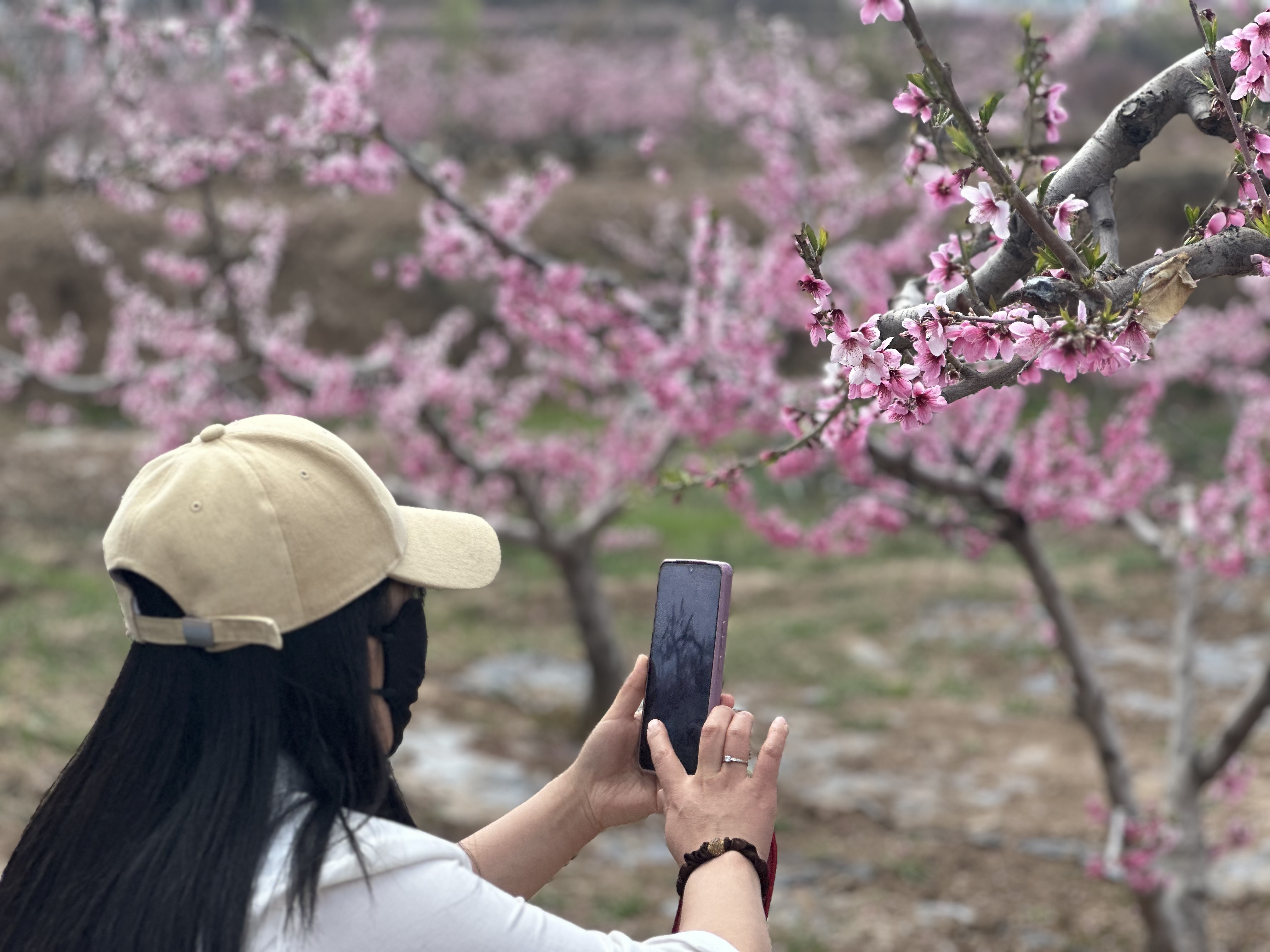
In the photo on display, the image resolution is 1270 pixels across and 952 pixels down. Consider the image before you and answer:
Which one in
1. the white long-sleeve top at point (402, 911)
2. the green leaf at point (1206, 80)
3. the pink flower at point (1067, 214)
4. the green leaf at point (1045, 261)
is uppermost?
the green leaf at point (1206, 80)

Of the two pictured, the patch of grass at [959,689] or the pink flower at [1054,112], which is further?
the patch of grass at [959,689]

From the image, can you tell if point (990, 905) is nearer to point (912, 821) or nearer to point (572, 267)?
point (912, 821)

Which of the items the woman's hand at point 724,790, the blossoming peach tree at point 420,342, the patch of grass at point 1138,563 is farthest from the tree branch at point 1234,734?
the patch of grass at point 1138,563

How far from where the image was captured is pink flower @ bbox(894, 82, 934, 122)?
5.47 feet

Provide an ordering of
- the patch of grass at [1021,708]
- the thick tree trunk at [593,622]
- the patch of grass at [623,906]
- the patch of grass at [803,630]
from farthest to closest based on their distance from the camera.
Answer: the patch of grass at [803,630] → the patch of grass at [1021,708] → the thick tree trunk at [593,622] → the patch of grass at [623,906]

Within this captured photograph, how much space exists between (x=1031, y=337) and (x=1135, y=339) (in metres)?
0.12

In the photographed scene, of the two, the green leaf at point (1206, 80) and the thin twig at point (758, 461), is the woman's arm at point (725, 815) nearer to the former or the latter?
the thin twig at point (758, 461)

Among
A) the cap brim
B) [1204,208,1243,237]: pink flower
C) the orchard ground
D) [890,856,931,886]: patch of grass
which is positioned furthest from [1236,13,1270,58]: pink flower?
[890,856,931,886]: patch of grass

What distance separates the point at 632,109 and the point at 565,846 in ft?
74.4

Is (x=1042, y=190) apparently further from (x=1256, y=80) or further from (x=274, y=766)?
(x=274, y=766)

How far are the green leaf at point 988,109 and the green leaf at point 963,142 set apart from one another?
23 mm

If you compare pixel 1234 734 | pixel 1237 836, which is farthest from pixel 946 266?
pixel 1237 836

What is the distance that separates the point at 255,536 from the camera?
1301 millimetres

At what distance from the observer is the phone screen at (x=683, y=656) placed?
1.57m
